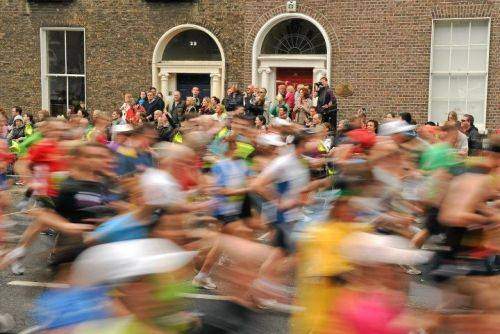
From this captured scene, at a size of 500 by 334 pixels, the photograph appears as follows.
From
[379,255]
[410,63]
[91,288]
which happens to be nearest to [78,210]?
[91,288]

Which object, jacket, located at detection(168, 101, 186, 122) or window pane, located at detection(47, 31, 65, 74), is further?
window pane, located at detection(47, 31, 65, 74)

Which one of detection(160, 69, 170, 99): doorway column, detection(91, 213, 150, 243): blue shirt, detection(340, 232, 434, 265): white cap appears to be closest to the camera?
detection(340, 232, 434, 265): white cap

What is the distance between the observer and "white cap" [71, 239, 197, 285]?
410cm

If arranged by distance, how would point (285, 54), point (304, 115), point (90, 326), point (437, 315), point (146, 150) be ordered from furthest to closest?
point (285, 54) → point (304, 115) → point (146, 150) → point (437, 315) → point (90, 326)

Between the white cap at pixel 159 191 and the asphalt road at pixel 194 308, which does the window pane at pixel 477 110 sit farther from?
the white cap at pixel 159 191

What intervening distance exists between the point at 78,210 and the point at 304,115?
11292mm

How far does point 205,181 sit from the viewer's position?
27.1ft

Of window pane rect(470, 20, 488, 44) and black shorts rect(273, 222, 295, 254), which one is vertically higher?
window pane rect(470, 20, 488, 44)

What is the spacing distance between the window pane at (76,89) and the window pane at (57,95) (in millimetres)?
244

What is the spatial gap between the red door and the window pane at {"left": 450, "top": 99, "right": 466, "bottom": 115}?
3838mm

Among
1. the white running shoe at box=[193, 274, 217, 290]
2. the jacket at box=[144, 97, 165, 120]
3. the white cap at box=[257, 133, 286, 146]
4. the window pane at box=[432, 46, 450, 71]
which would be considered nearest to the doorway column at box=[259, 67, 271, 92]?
the jacket at box=[144, 97, 165, 120]

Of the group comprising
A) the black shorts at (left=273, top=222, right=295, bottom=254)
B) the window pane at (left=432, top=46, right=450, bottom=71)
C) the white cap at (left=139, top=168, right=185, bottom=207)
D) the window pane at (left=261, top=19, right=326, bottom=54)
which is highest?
the window pane at (left=261, top=19, right=326, bottom=54)

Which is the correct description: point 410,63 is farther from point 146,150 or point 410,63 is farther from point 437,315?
point 437,315

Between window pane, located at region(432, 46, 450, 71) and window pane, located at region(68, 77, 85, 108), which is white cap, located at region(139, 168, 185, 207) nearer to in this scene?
window pane, located at region(432, 46, 450, 71)
